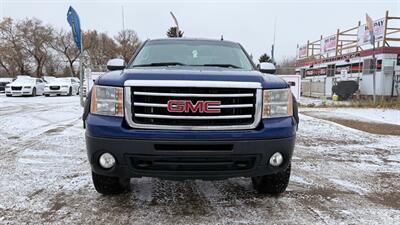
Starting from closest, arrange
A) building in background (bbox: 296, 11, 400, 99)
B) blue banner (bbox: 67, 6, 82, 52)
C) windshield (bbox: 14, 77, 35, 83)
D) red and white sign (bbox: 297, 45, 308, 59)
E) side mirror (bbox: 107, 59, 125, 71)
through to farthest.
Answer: side mirror (bbox: 107, 59, 125, 71) < blue banner (bbox: 67, 6, 82, 52) < building in background (bbox: 296, 11, 400, 99) < windshield (bbox: 14, 77, 35, 83) < red and white sign (bbox: 297, 45, 308, 59)

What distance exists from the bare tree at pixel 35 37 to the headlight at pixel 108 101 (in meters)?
53.9

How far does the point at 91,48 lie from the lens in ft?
194

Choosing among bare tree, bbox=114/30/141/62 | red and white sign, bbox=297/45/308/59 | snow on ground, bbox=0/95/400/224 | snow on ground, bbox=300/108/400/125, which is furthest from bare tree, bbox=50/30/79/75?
snow on ground, bbox=0/95/400/224

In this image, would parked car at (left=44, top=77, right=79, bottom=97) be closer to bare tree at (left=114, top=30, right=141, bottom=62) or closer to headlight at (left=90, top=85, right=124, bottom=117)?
headlight at (left=90, top=85, right=124, bottom=117)

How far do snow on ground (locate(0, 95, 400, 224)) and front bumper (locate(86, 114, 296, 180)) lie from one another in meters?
0.51

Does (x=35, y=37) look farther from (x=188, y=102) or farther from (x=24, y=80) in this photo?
(x=188, y=102)

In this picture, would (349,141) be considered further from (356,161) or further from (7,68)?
(7,68)

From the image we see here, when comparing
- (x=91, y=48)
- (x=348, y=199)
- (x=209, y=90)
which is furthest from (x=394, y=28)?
(x=91, y=48)

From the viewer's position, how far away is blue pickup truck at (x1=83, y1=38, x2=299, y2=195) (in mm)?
2938

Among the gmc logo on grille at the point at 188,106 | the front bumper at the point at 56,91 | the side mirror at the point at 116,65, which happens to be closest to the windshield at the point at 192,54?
the side mirror at the point at 116,65

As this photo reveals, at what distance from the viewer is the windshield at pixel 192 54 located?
4195 millimetres

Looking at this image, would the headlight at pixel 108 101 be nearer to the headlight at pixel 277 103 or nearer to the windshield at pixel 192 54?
the windshield at pixel 192 54

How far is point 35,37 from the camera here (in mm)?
51000

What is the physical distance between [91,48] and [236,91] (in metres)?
60.0
